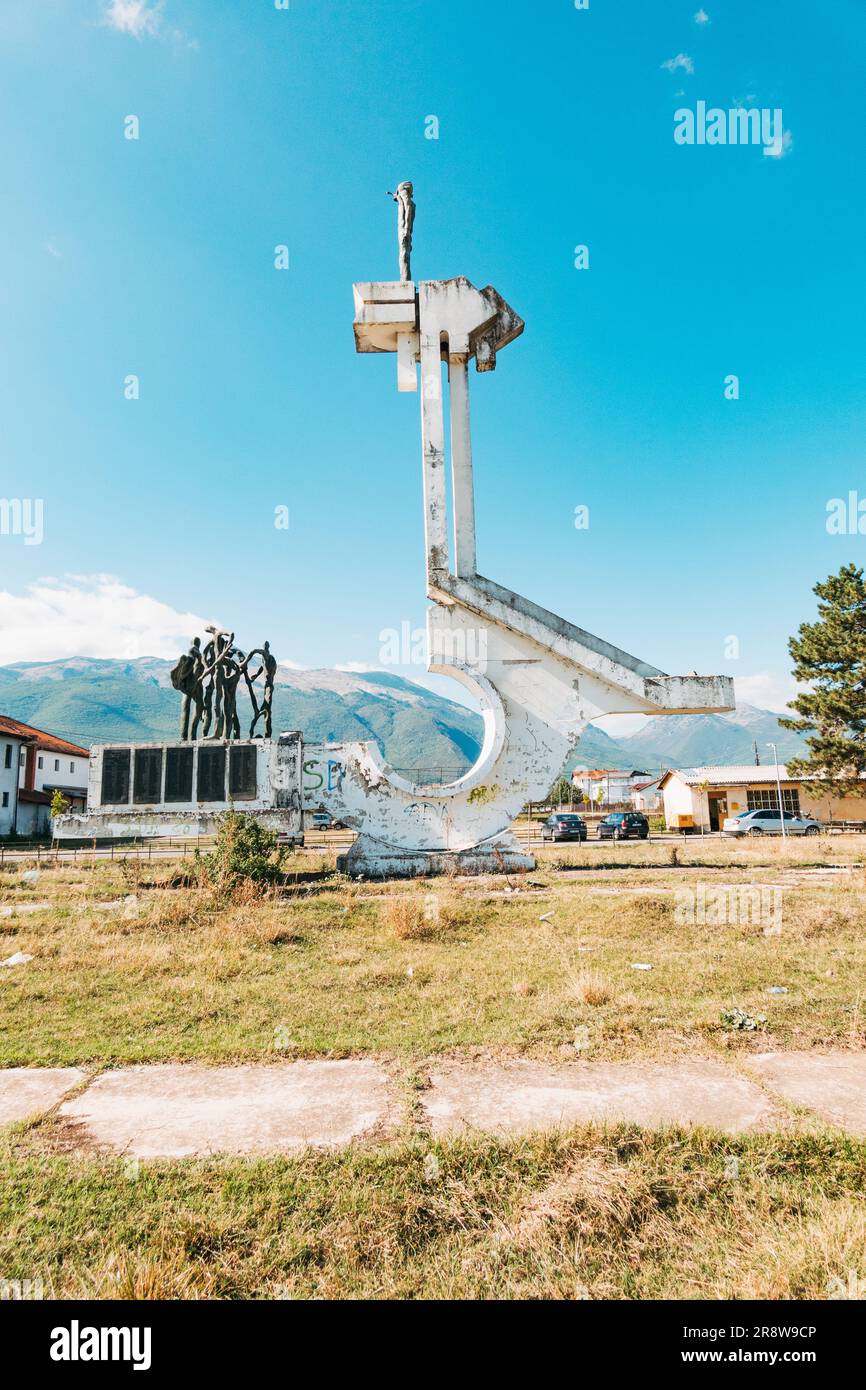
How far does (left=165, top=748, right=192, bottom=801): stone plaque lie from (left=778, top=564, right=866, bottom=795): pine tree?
32.5 metres

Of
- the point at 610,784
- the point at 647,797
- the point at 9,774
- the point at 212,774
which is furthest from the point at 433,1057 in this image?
the point at 610,784

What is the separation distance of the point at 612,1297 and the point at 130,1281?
1.68 meters

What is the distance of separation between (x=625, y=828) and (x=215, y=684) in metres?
28.2

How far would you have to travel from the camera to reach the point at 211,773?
54.9ft

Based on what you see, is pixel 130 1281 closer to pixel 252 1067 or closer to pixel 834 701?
pixel 252 1067

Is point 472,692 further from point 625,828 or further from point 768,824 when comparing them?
point 768,824

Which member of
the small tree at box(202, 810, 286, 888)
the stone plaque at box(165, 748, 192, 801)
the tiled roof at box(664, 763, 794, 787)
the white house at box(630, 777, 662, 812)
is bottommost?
the white house at box(630, 777, 662, 812)

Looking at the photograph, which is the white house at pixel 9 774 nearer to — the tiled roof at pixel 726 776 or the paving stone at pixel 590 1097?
the tiled roof at pixel 726 776

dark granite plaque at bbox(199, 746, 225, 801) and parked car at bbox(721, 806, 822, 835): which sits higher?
dark granite plaque at bbox(199, 746, 225, 801)

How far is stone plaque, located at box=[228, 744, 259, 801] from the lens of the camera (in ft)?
54.7

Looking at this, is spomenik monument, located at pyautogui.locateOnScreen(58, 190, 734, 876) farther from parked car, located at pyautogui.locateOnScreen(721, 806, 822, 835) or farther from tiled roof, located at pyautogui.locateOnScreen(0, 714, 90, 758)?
tiled roof, located at pyautogui.locateOnScreen(0, 714, 90, 758)

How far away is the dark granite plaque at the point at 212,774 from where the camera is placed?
54.6ft

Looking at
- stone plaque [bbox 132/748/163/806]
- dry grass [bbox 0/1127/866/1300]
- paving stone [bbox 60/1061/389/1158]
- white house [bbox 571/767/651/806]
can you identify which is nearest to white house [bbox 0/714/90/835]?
stone plaque [bbox 132/748/163/806]
